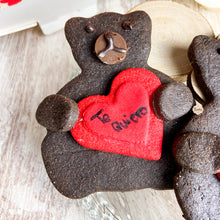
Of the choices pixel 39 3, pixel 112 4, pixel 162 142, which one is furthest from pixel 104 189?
pixel 112 4

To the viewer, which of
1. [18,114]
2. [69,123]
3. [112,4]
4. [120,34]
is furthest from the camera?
[112,4]

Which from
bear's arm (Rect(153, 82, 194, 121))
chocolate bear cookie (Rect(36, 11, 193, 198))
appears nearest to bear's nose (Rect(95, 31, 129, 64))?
chocolate bear cookie (Rect(36, 11, 193, 198))

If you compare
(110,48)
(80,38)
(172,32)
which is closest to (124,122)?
(110,48)

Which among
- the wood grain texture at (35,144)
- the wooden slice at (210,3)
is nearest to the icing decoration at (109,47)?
the wood grain texture at (35,144)

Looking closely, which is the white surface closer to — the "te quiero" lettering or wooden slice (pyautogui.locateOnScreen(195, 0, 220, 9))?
wooden slice (pyautogui.locateOnScreen(195, 0, 220, 9))

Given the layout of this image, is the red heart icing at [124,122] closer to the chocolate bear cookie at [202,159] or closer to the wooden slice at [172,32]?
the chocolate bear cookie at [202,159]

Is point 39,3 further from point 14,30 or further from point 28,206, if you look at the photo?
point 28,206
